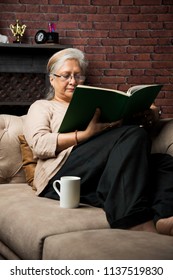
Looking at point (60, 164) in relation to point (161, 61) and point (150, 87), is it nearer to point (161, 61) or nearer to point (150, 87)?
point (150, 87)

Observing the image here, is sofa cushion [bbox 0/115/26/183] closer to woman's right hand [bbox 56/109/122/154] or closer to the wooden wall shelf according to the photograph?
woman's right hand [bbox 56/109/122/154]

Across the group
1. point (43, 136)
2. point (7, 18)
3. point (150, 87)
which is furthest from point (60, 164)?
point (7, 18)

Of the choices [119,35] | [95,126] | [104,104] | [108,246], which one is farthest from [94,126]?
[119,35]

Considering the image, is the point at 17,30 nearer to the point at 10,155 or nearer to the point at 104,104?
the point at 10,155

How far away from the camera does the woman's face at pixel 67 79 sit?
2.50 m

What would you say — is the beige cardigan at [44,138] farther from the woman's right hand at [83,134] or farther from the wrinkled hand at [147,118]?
the wrinkled hand at [147,118]

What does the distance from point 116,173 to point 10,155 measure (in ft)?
2.61

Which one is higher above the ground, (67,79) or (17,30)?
(17,30)

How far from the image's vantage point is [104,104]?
209 centimetres

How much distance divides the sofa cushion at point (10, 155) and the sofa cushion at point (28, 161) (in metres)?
0.05

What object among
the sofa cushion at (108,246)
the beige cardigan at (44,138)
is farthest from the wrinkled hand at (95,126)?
the sofa cushion at (108,246)

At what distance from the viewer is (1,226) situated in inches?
77.5

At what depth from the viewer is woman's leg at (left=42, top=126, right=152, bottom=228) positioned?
5.75 ft

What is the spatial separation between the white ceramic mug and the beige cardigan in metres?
0.27
